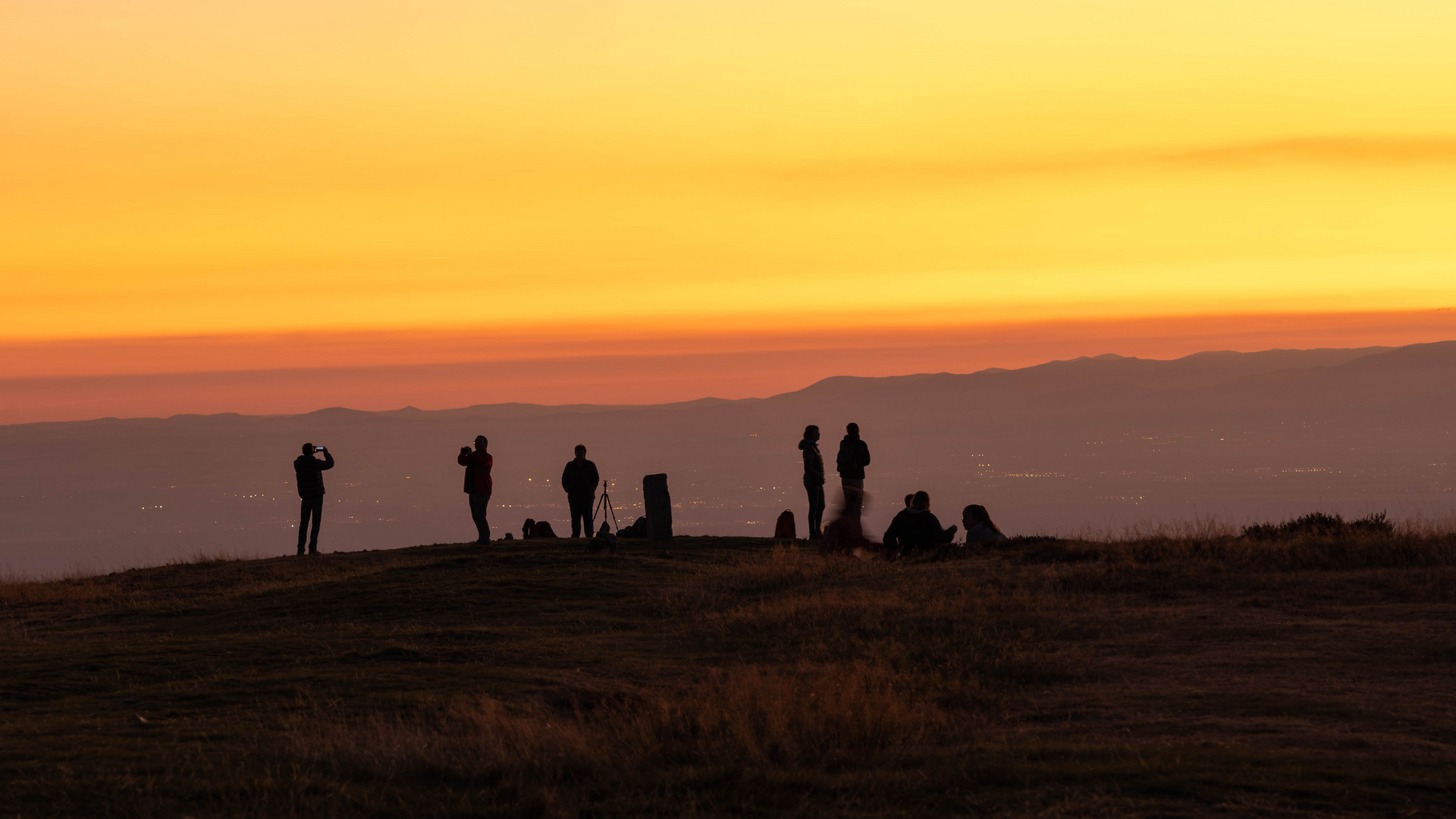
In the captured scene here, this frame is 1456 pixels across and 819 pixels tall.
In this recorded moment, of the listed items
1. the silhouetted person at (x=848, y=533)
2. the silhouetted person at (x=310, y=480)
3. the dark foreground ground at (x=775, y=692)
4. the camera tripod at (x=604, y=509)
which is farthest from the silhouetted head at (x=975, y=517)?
the silhouetted person at (x=310, y=480)

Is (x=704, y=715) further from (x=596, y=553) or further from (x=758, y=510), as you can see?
(x=758, y=510)

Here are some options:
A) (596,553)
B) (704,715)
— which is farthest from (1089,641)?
(596,553)

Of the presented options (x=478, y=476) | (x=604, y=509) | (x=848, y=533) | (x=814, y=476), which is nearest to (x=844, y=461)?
(x=814, y=476)

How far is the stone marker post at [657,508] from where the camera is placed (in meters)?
22.2

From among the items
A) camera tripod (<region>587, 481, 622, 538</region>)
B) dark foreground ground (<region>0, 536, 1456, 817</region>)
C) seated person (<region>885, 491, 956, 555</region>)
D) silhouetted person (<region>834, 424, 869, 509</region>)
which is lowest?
dark foreground ground (<region>0, 536, 1456, 817</region>)

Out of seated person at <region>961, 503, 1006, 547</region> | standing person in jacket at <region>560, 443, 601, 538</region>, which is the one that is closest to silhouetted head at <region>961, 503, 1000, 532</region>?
seated person at <region>961, 503, 1006, 547</region>

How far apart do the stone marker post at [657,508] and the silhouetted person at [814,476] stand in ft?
7.78

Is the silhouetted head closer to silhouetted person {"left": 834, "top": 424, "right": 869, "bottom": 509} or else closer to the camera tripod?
silhouetted person {"left": 834, "top": 424, "right": 869, "bottom": 509}

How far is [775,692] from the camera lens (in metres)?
8.61

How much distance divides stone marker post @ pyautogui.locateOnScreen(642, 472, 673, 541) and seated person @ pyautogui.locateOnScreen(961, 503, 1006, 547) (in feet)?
16.9

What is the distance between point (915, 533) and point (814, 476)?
9.93 feet

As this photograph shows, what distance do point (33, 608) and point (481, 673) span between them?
33.2 ft

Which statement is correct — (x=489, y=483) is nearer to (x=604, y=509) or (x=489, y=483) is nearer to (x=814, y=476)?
(x=604, y=509)

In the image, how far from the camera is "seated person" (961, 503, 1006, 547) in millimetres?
19078
